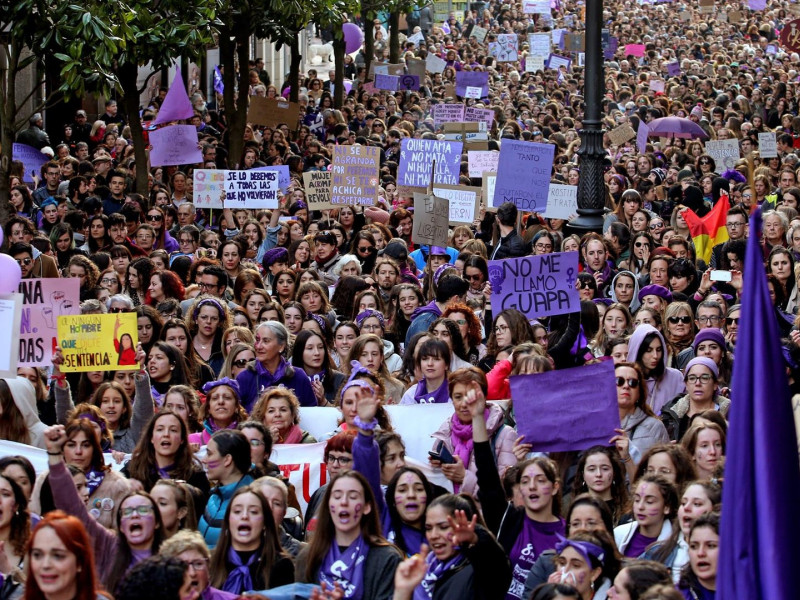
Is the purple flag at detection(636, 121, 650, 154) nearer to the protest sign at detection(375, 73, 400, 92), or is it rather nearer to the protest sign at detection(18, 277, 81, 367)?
the protest sign at detection(375, 73, 400, 92)

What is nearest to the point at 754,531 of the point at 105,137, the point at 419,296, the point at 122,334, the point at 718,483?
the point at 718,483

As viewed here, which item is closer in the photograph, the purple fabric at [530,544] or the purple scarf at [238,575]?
the purple scarf at [238,575]

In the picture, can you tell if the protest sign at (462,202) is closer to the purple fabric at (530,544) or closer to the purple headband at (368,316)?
the purple headband at (368,316)

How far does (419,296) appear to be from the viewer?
36.1 feet

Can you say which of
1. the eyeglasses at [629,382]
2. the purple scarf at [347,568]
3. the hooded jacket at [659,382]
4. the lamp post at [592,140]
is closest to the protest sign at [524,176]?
the lamp post at [592,140]

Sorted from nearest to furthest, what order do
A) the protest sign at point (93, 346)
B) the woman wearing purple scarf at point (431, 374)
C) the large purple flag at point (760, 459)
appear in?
the large purple flag at point (760, 459)
the woman wearing purple scarf at point (431, 374)
the protest sign at point (93, 346)

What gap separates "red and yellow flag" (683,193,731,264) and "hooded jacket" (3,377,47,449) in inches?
302

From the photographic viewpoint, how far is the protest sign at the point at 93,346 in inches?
351

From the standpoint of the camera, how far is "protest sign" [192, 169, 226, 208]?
51.0 ft

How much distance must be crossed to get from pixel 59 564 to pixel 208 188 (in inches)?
421

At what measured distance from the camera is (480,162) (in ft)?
58.3

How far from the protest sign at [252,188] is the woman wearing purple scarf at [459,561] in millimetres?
9305

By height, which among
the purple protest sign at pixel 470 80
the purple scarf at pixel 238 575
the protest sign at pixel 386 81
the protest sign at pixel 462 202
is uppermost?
the protest sign at pixel 386 81

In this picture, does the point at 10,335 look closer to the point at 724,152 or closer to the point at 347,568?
the point at 347,568
